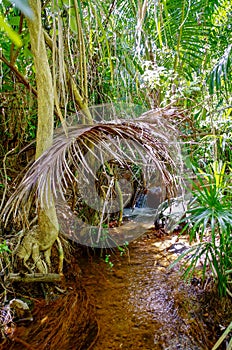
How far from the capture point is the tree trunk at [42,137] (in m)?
1.27

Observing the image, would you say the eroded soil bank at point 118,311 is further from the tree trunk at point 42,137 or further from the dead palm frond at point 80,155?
the dead palm frond at point 80,155

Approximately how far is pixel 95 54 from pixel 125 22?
1.10 feet

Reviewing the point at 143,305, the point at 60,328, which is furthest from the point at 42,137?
the point at 143,305

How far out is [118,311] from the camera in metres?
1.48

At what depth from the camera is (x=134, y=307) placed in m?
1.52

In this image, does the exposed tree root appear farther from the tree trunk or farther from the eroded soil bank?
the tree trunk

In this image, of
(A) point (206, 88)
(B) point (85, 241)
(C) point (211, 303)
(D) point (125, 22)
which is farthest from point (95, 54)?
(C) point (211, 303)

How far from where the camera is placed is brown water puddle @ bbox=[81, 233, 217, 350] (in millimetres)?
1295

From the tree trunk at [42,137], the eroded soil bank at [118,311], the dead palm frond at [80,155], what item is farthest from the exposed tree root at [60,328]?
the dead palm frond at [80,155]

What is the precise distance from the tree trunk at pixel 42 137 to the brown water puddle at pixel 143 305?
391mm

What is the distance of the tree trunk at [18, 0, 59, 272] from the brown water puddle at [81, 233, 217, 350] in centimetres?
39

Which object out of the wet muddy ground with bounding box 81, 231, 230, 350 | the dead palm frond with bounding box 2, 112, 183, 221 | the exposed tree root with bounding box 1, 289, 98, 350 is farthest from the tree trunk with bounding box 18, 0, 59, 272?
the wet muddy ground with bounding box 81, 231, 230, 350

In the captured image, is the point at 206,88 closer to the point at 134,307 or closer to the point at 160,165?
the point at 160,165

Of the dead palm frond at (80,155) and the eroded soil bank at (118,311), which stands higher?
the dead palm frond at (80,155)
